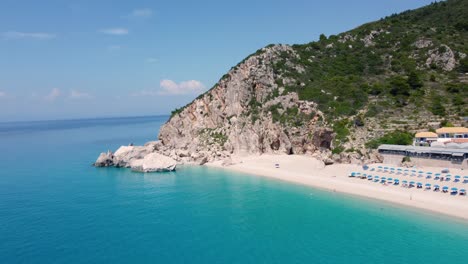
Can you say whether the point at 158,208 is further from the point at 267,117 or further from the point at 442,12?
the point at 442,12

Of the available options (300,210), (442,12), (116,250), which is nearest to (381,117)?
(300,210)

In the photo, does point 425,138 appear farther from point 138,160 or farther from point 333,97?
point 138,160

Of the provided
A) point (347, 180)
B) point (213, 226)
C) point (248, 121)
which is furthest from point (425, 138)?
point (213, 226)

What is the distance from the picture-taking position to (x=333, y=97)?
204 feet

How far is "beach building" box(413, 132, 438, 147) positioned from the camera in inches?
1761

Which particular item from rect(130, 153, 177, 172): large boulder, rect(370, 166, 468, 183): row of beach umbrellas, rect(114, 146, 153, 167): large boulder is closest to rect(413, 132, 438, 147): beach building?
rect(370, 166, 468, 183): row of beach umbrellas

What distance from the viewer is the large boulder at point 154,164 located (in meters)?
52.6

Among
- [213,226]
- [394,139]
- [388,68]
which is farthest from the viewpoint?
[388,68]

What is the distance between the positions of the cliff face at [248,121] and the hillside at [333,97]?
0.62 ft

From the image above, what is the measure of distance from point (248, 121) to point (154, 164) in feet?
66.5

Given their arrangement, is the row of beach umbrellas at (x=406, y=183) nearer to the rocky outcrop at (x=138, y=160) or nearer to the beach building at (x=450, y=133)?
the beach building at (x=450, y=133)

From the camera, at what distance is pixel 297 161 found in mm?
52000

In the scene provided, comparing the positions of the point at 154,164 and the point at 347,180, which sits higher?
the point at 154,164

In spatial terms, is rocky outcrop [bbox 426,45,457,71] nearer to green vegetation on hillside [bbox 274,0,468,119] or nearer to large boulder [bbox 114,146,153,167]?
green vegetation on hillside [bbox 274,0,468,119]
